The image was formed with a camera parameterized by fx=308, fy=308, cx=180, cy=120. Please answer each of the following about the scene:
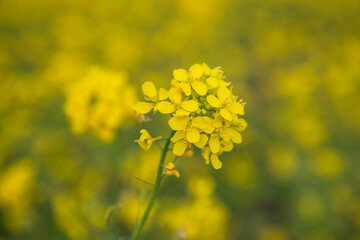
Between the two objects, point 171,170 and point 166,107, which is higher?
point 166,107

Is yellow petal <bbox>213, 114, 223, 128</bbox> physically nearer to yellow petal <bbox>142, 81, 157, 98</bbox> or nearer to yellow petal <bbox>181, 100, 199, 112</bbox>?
yellow petal <bbox>181, 100, 199, 112</bbox>

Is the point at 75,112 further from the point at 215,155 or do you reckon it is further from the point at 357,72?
the point at 357,72

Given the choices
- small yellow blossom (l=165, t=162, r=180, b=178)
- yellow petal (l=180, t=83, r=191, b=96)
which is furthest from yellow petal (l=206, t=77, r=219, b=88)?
small yellow blossom (l=165, t=162, r=180, b=178)

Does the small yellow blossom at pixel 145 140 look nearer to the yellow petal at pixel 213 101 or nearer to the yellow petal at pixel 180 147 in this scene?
the yellow petal at pixel 180 147

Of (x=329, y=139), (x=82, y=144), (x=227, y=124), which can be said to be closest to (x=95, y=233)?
(x=82, y=144)

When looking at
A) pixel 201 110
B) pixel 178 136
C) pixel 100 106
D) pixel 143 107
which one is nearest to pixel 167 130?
pixel 100 106

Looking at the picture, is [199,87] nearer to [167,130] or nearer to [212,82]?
[212,82]
